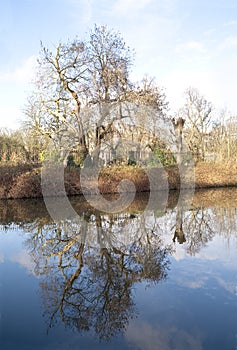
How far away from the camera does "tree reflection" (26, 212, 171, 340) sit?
9.72ft

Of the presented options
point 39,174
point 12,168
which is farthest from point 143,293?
point 12,168

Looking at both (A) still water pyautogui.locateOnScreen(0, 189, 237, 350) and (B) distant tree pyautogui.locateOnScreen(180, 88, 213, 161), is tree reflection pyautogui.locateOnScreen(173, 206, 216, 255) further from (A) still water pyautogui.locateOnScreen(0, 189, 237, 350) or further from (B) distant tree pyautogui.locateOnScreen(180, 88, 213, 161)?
(B) distant tree pyautogui.locateOnScreen(180, 88, 213, 161)

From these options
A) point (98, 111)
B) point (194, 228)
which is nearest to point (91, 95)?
point (98, 111)

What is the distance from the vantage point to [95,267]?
4.26 meters

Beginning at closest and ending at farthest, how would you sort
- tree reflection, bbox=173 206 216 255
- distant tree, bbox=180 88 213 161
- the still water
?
the still water
tree reflection, bbox=173 206 216 255
distant tree, bbox=180 88 213 161

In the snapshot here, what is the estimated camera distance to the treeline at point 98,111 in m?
15.1

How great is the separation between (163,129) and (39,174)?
783 cm

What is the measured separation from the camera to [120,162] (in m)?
18.9

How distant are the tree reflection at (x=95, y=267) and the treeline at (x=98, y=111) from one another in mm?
8972

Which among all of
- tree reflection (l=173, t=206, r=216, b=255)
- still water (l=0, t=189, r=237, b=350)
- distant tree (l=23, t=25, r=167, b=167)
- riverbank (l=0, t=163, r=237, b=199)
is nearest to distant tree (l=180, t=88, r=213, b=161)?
riverbank (l=0, t=163, r=237, b=199)

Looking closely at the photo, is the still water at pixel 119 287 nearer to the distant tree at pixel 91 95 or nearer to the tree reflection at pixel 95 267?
the tree reflection at pixel 95 267

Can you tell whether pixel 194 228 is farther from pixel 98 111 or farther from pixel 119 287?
pixel 98 111

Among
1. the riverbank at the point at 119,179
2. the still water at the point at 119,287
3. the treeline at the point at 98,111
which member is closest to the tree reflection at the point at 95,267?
the still water at the point at 119,287

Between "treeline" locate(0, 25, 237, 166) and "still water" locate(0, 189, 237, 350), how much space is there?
9.40 meters
